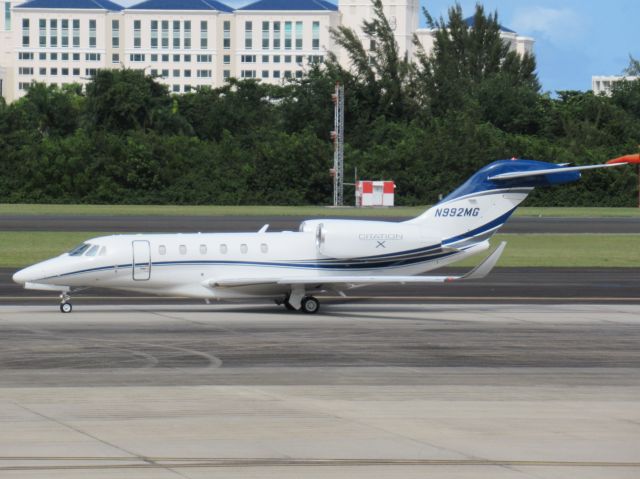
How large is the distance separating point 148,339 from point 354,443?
35.7ft

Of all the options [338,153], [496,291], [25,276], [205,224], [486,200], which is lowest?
[496,291]

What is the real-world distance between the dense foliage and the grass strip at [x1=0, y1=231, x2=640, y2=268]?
40.2 m

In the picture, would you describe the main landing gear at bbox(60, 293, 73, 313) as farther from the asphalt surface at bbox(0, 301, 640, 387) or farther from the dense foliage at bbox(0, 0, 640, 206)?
the dense foliage at bbox(0, 0, 640, 206)

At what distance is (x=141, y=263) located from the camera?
31.3 metres

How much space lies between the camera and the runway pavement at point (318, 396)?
1442 cm

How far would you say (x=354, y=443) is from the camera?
15.4 meters

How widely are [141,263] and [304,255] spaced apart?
4.25 meters

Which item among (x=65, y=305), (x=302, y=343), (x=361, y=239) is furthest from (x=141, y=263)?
(x=302, y=343)

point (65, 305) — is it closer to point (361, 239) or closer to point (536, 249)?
point (361, 239)

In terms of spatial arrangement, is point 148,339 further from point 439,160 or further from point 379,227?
point 439,160

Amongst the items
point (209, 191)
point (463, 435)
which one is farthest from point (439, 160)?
point (463, 435)

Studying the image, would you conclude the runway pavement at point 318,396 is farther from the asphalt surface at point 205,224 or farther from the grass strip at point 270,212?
the grass strip at point 270,212

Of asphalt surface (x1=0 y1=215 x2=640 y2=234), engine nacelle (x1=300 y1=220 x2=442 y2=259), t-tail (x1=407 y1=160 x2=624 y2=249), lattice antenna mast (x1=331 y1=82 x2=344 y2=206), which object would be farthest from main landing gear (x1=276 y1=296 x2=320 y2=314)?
lattice antenna mast (x1=331 y1=82 x2=344 y2=206)

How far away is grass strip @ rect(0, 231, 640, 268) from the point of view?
48.8 m
